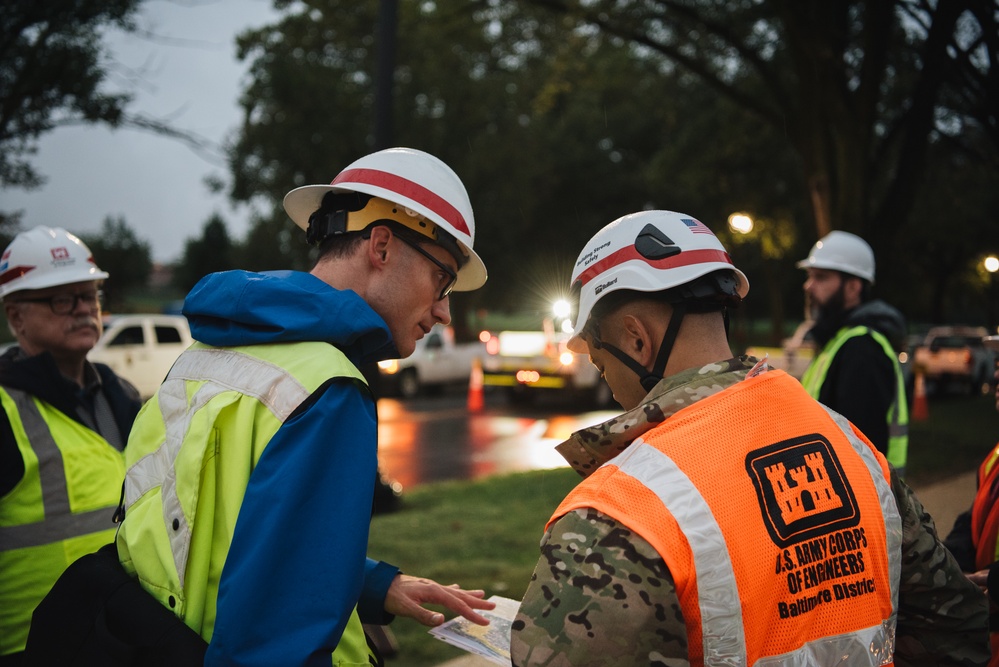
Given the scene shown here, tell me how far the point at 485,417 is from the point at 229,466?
48.5 ft

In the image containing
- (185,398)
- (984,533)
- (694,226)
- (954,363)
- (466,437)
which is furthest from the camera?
(954,363)

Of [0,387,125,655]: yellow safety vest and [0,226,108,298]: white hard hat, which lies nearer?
[0,387,125,655]: yellow safety vest

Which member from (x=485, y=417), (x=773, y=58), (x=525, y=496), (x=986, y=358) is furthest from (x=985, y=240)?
(x=525, y=496)

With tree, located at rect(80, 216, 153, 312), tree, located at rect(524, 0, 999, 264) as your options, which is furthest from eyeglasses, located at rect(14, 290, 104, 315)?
tree, located at rect(80, 216, 153, 312)

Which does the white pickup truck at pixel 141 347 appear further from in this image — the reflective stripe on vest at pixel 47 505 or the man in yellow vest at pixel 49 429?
the reflective stripe on vest at pixel 47 505

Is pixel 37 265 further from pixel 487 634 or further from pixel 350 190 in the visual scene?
pixel 487 634

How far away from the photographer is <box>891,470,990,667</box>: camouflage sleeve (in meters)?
1.87

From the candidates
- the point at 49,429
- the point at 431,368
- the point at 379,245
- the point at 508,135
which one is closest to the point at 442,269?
the point at 379,245

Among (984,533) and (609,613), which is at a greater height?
(609,613)

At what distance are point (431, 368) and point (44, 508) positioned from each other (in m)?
18.0

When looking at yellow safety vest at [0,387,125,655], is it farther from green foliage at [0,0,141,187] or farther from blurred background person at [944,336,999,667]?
green foliage at [0,0,141,187]

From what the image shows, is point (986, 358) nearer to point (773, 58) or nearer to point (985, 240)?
point (985, 240)

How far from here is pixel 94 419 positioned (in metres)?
3.07

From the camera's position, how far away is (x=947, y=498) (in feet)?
23.7
